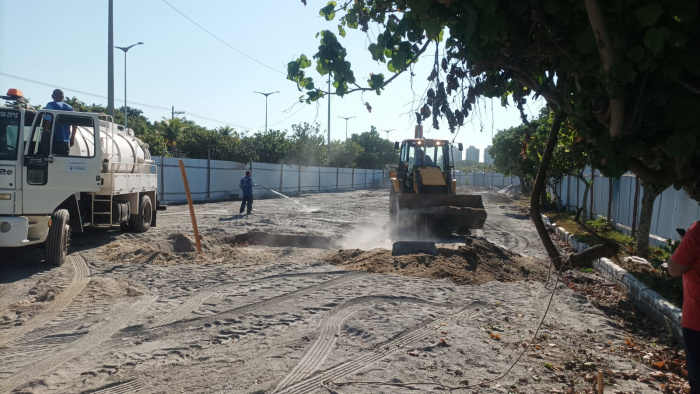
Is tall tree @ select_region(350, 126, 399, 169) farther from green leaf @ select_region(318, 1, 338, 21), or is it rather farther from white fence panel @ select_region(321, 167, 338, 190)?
green leaf @ select_region(318, 1, 338, 21)

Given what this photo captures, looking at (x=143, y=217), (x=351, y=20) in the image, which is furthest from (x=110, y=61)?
(x=351, y=20)

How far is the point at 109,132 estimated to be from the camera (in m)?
12.6

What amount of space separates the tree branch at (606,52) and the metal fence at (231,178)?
70.6ft

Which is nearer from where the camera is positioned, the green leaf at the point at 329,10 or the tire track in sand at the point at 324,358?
the green leaf at the point at 329,10

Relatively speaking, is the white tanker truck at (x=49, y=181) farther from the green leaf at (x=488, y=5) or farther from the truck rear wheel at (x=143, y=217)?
the green leaf at (x=488, y=5)

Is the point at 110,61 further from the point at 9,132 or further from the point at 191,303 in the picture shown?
the point at 191,303

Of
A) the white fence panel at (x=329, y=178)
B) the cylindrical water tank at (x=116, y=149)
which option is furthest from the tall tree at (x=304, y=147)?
the cylindrical water tank at (x=116, y=149)

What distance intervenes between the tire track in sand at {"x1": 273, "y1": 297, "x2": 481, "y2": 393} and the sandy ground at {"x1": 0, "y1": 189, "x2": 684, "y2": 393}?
21 millimetres

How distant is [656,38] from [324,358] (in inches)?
158

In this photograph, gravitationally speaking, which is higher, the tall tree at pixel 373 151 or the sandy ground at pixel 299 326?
the tall tree at pixel 373 151

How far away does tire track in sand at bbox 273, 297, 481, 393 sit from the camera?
440cm

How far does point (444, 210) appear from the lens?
13.9 metres

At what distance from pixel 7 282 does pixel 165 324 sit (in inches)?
148

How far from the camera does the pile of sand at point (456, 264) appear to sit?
360 inches
